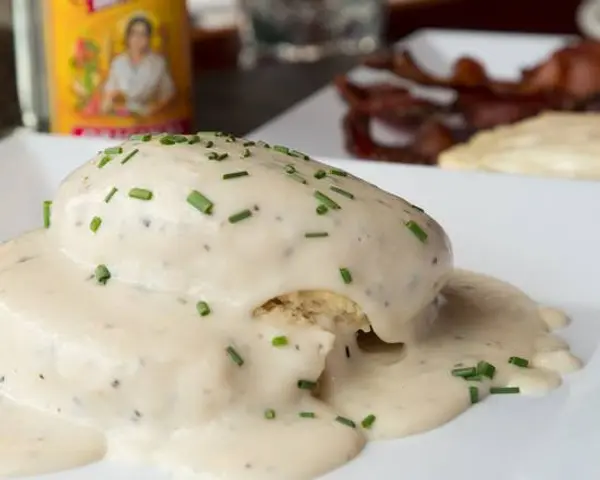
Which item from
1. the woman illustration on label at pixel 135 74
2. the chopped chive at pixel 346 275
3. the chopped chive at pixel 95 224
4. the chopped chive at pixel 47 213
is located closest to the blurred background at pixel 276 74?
the woman illustration on label at pixel 135 74

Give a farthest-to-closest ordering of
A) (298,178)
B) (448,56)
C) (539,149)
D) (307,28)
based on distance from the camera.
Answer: (307,28) < (448,56) < (539,149) < (298,178)

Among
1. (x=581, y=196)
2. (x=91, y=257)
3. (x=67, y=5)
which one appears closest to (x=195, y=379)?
(x=91, y=257)

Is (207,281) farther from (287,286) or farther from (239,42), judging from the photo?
(239,42)

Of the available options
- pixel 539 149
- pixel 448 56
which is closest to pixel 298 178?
pixel 539 149

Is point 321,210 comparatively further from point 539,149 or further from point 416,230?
point 539,149

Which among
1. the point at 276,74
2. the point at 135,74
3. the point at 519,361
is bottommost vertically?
the point at 276,74

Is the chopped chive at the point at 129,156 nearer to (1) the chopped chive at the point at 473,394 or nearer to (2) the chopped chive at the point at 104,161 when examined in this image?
(2) the chopped chive at the point at 104,161

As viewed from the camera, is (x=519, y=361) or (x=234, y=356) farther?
(x=519, y=361)
